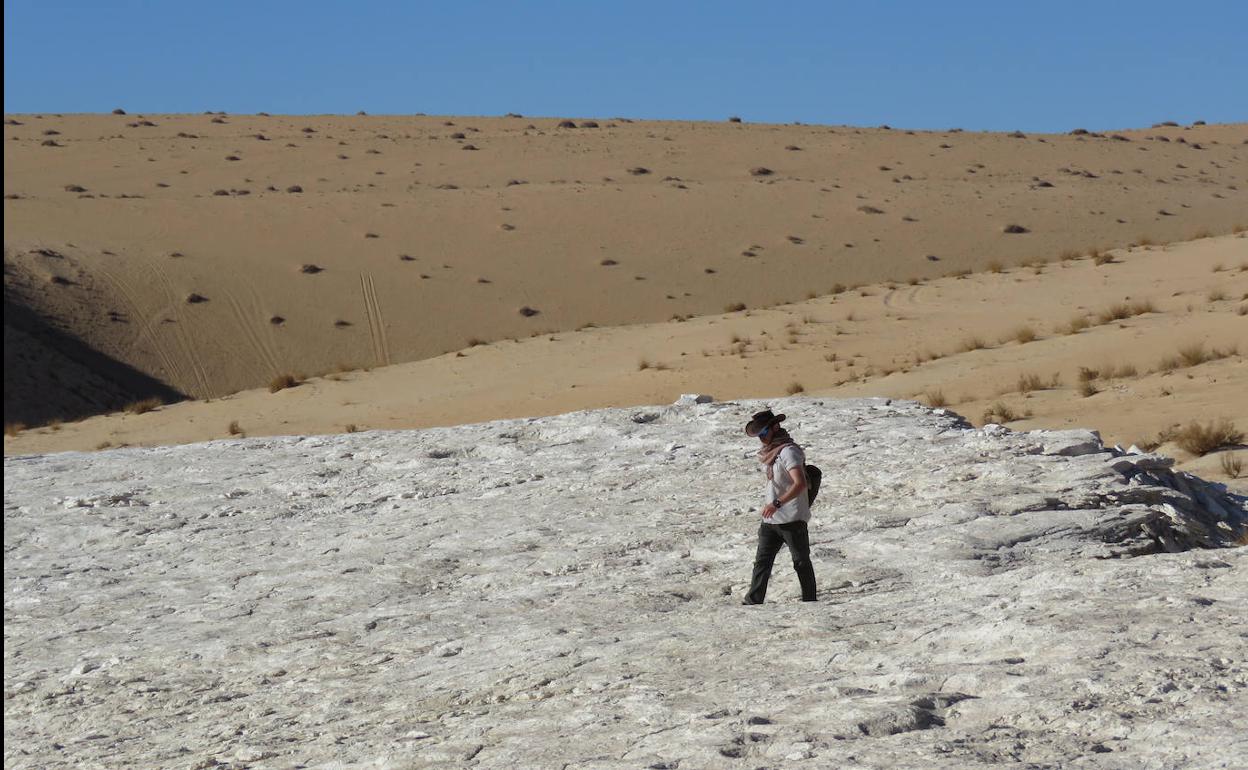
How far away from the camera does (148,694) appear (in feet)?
25.7

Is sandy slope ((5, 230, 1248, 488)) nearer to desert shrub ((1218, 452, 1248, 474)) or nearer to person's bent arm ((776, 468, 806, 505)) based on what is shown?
desert shrub ((1218, 452, 1248, 474))

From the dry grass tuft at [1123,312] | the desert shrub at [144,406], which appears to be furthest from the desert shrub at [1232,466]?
the desert shrub at [144,406]

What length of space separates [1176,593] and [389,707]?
407 centimetres

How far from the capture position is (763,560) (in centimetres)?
847

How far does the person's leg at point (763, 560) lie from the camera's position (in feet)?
27.5

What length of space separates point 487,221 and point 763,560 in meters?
41.8

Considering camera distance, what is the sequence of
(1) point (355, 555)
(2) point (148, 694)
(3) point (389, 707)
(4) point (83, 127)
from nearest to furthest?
(3) point (389, 707), (2) point (148, 694), (1) point (355, 555), (4) point (83, 127)

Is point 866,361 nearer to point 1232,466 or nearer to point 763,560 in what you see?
point 1232,466

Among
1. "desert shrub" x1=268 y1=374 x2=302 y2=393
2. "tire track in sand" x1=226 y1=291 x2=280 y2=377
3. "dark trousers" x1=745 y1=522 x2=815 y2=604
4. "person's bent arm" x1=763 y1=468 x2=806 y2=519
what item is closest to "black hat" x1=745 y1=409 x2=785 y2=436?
"person's bent arm" x1=763 y1=468 x2=806 y2=519

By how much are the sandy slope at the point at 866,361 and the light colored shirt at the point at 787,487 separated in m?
9.98

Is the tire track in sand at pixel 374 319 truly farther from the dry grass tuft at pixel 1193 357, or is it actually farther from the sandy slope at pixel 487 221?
the dry grass tuft at pixel 1193 357

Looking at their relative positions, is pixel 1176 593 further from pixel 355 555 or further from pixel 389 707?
pixel 355 555

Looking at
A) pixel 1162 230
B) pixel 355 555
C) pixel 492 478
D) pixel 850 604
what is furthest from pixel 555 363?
pixel 1162 230

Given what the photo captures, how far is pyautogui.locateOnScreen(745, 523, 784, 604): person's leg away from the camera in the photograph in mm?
8367
